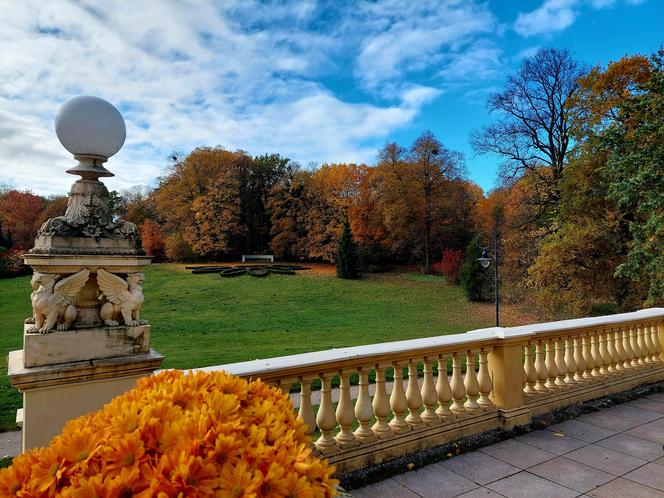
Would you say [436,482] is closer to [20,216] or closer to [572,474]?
[572,474]

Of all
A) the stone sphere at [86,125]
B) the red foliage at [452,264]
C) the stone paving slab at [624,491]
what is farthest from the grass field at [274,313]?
the stone paving slab at [624,491]

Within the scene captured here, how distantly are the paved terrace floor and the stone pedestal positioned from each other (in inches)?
62.6

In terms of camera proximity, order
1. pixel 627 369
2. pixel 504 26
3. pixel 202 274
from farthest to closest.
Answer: pixel 202 274, pixel 504 26, pixel 627 369

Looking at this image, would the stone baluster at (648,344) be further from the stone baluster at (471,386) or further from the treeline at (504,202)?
the treeline at (504,202)

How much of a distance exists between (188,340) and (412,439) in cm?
1147

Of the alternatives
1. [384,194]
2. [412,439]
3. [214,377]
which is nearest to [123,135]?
[214,377]

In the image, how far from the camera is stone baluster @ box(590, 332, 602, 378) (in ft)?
14.3

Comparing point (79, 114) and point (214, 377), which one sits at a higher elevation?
point (79, 114)

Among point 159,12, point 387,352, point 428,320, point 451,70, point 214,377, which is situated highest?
point 451,70

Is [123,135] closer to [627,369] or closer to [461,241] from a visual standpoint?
[627,369]

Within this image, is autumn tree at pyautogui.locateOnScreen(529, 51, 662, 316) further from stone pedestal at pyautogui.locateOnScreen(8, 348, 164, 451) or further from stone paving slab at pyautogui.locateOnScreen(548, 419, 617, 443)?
stone pedestal at pyautogui.locateOnScreen(8, 348, 164, 451)

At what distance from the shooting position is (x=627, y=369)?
466 centimetres

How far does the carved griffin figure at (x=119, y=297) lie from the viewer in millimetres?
2250

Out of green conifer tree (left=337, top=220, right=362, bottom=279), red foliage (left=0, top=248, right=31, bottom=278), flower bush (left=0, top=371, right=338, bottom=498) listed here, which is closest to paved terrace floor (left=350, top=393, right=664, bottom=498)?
flower bush (left=0, top=371, right=338, bottom=498)
